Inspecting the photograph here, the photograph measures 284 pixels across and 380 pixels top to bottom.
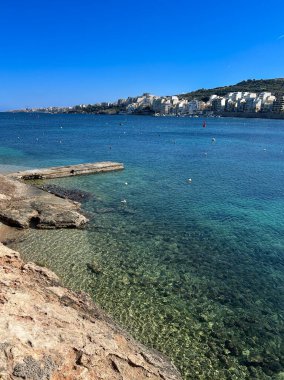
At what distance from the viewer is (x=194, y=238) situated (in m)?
19.4

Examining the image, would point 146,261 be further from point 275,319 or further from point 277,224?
point 277,224

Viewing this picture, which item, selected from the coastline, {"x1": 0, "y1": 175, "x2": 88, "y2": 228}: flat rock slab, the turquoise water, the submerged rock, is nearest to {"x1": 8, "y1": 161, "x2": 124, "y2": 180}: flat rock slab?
the turquoise water

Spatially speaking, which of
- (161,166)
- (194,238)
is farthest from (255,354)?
(161,166)

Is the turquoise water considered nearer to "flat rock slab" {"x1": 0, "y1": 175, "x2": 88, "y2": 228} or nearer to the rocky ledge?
"flat rock slab" {"x1": 0, "y1": 175, "x2": 88, "y2": 228}

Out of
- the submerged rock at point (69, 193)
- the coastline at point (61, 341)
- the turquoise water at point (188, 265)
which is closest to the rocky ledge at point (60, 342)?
the coastline at point (61, 341)

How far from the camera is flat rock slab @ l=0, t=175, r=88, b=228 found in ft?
65.9

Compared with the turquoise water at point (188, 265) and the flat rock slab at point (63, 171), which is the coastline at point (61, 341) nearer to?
the turquoise water at point (188, 265)

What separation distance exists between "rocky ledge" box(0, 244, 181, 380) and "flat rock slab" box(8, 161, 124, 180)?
2247 cm

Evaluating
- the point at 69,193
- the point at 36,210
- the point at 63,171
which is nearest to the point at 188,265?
the point at 36,210

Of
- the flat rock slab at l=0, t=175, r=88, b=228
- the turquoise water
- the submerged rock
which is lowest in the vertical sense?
the turquoise water

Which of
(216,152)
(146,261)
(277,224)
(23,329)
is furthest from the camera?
(216,152)

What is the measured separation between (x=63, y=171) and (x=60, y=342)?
27.7 meters

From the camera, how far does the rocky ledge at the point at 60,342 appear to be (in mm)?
7578

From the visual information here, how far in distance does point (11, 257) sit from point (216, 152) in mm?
51637
